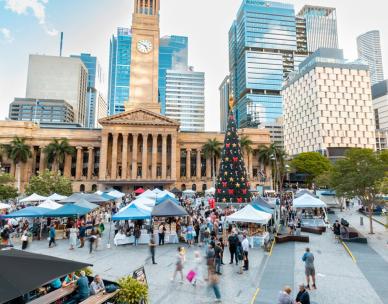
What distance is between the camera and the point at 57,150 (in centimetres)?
6400

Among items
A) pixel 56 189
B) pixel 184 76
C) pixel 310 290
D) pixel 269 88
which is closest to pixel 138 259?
pixel 310 290

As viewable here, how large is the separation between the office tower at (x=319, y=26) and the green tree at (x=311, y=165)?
360 ft

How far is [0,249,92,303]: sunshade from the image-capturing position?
226 inches

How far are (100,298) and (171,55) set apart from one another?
19212cm

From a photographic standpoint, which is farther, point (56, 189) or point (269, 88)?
point (269, 88)

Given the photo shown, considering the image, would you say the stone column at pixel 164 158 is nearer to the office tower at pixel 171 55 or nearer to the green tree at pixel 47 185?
the green tree at pixel 47 185

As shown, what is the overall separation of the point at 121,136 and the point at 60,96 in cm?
14362

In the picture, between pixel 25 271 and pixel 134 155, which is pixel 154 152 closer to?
pixel 134 155

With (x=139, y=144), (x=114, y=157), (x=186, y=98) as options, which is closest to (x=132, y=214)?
(x=114, y=157)

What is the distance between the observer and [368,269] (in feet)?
44.6

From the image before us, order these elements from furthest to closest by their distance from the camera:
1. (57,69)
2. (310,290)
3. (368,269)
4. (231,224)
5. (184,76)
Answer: (57,69) → (184,76) → (231,224) → (368,269) → (310,290)

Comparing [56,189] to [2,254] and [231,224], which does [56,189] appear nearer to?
[231,224]

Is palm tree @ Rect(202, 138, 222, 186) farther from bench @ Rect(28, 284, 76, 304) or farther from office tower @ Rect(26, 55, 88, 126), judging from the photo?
office tower @ Rect(26, 55, 88, 126)

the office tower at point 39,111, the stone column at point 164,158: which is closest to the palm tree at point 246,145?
the stone column at point 164,158
